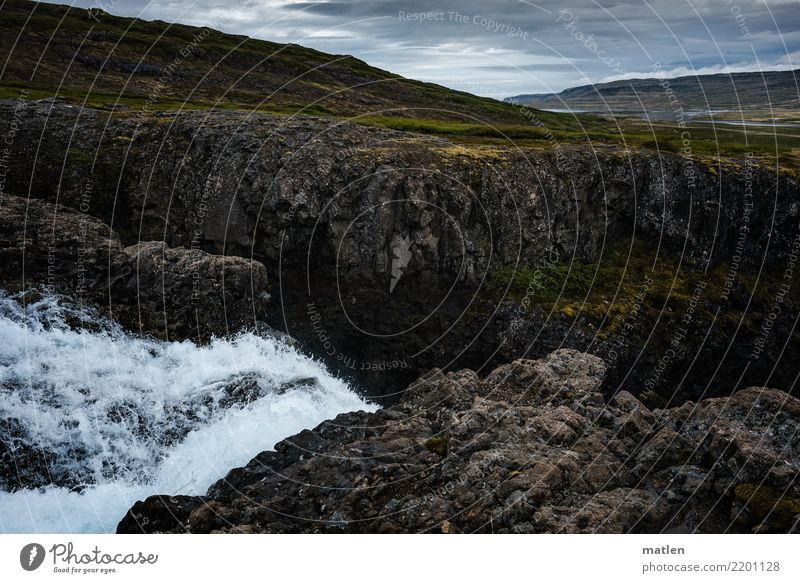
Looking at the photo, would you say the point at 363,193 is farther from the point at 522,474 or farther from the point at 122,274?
the point at 522,474

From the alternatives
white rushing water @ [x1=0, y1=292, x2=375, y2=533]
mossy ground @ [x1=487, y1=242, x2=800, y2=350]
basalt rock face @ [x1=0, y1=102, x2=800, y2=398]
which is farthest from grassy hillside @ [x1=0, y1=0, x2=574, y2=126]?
white rushing water @ [x1=0, y1=292, x2=375, y2=533]

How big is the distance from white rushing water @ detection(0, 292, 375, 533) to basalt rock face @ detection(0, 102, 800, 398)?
13506 millimetres

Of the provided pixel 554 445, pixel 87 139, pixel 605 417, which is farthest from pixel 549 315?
pixel 87 139

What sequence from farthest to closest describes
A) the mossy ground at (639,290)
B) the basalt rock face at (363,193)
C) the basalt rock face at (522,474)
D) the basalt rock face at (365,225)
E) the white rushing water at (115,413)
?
the mossy ground at (639,290) < the basalt rock face at (363,193) < the basalt rock face at (365,225) < the white rushing water at (115,413) < the basalt rock face at (522,474)

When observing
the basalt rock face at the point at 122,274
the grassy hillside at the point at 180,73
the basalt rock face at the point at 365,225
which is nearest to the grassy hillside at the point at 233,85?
the grassy hillside at the point at 180,73

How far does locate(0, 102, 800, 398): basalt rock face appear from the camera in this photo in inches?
1912

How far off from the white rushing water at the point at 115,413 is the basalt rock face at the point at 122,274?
4.82 ft

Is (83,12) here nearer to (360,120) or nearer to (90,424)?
(360,120)

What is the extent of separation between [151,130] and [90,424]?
3609 centimetres

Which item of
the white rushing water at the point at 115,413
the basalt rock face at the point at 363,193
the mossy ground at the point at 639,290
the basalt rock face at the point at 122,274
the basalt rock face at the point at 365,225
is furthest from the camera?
the mossy ground at the point at 639,290

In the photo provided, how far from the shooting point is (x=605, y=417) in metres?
25.6

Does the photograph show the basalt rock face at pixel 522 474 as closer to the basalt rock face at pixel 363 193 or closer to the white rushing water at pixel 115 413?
the white rushing water at pixel 115 413

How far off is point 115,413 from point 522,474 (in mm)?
20124

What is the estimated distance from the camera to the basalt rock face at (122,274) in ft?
109
